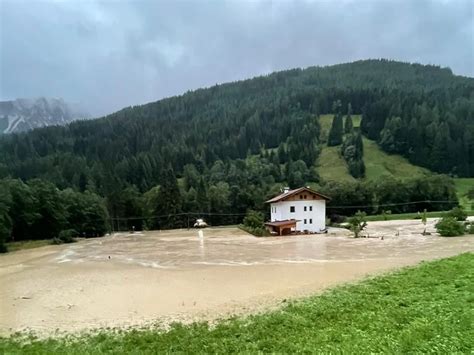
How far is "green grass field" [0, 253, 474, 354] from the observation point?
8.37 meters

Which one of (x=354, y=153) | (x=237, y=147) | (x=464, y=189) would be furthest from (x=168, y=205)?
(x=464, y=189)

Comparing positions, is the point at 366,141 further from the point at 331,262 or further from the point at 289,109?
the point at 331,262

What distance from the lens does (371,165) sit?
425ft

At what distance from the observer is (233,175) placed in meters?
118

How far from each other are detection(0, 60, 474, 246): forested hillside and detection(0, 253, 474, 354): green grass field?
76.9 meters

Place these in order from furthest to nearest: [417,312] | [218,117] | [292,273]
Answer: [218,117] < [292,273] < [417,312]

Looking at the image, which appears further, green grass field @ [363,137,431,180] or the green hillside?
green grass field @ [363,137,431,180]

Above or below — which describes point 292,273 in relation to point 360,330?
below

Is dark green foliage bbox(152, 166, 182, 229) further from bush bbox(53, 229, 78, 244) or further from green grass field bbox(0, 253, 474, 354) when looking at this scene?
green grass field bbox(0, 253, 474, 354)

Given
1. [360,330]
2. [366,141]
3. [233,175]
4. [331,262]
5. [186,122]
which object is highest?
[186,122]

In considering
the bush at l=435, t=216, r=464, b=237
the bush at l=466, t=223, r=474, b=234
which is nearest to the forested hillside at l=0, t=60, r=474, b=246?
the bush at l=466, t=223, r=474, b=234

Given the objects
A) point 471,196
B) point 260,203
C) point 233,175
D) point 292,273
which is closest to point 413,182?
point 471,196

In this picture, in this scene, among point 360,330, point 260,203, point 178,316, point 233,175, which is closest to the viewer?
point 360,330

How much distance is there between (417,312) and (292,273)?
55.4 ft
